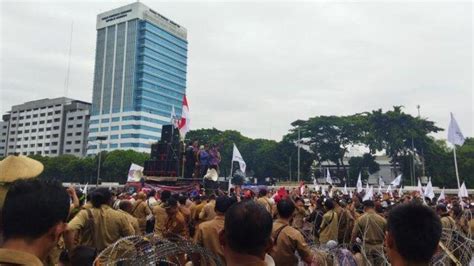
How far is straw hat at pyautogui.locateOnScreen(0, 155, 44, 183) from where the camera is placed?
332 cm

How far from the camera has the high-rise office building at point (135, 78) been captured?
333ft

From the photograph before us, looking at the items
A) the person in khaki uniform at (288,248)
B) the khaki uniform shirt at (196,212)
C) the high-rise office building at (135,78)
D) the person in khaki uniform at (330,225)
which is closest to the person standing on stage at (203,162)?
the khaki uniform shirt at (196,212)

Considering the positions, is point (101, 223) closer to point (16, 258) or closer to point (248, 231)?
point (248, 231)

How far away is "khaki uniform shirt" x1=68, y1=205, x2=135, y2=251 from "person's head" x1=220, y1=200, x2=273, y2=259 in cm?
332

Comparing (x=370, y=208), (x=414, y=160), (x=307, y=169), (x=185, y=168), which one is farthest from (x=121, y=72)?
(x=370, y=208)

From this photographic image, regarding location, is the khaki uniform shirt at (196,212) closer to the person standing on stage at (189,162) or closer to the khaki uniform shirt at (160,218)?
the khaki uniform shirt at (160,218)

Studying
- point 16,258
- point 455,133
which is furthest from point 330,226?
point 455,133

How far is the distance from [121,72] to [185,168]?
83.7 meters

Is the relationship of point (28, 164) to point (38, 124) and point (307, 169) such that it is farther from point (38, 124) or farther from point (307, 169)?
point (38, 124)

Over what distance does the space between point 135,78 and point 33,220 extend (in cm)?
10368

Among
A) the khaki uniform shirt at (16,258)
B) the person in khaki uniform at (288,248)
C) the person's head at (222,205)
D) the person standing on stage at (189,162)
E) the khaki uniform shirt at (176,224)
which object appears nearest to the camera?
the khaki uniform shirt at (16,258)

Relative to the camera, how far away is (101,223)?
18.2ft

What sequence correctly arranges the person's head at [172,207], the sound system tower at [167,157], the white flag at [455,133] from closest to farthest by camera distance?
1. the person's head at [172,207]
2. the white flag at [455,133]
3. the sound system tower at [167,157]

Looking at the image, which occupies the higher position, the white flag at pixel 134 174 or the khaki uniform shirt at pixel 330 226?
the white flag at pixel 134 174
